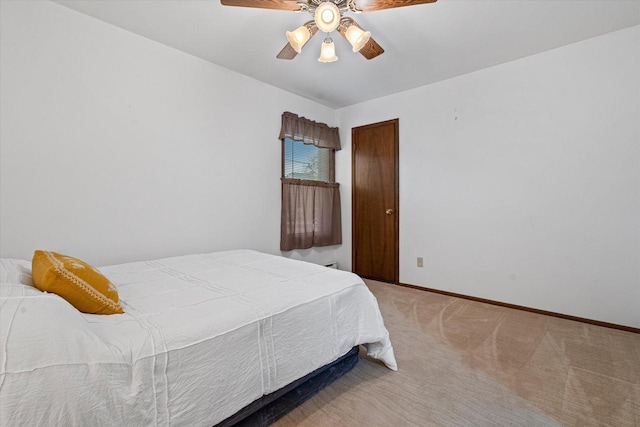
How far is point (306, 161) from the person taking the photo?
405 cm

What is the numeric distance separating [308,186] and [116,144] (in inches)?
86.2

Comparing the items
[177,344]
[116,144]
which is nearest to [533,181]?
[177,344]

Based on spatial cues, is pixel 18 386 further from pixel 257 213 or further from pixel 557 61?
pixel 557 61

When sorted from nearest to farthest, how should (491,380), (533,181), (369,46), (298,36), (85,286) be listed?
(85,286), (491,380), (298,36), (369,46), (533,181)

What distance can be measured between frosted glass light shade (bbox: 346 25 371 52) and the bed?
1.59 meters

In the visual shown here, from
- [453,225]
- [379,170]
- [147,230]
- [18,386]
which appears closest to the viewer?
[18,386]

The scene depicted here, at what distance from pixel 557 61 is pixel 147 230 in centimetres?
405

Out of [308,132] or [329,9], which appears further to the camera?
[308,132]

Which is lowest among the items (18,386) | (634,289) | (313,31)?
(634,289)

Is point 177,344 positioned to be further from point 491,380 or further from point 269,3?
point 269,3

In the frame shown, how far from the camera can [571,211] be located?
8.73 ft

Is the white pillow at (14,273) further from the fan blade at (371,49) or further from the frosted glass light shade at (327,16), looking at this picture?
the fan blade at (371,49)

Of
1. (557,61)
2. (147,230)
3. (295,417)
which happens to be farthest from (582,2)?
(147,230)

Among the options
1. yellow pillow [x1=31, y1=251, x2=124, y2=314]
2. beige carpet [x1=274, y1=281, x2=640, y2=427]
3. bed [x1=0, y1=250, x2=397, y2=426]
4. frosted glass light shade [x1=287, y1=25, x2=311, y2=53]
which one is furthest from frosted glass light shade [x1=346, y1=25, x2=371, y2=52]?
beige carpet [x1=274, y1=281, x2=640, y2=427]
